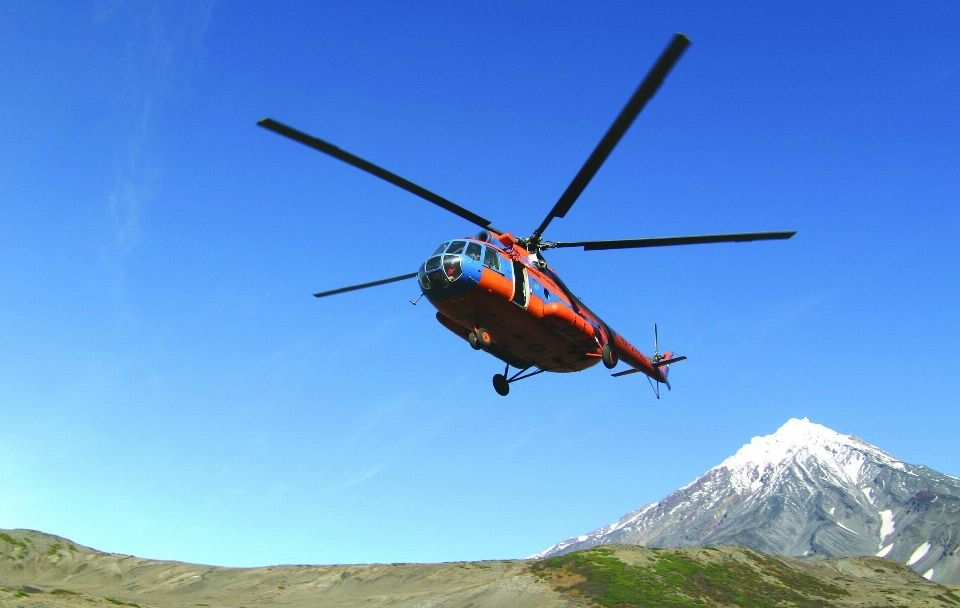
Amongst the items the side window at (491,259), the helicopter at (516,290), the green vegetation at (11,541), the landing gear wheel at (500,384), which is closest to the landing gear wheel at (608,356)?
the helicopter at (516,290)

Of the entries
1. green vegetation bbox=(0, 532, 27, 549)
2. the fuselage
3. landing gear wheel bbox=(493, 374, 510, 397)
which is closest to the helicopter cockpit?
the fuselage

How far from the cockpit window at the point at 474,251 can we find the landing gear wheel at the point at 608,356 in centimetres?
734

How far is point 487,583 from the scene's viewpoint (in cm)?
5816

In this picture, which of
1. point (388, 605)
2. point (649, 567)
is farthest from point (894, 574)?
point (388, 605)

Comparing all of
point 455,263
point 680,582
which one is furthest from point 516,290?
point 680,582

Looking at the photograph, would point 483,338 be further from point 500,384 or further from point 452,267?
point 500,384

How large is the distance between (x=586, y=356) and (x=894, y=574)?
227 feet

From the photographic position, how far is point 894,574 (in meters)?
79.4

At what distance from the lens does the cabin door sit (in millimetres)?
24688

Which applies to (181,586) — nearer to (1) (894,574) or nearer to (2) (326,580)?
(2) (326,580)

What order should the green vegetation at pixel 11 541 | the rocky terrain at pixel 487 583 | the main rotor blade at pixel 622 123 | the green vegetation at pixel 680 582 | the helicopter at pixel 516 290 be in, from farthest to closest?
the green vegetation at pixel 11 541, the rocky terrain at pixel 487 583, the green vegetation at pixel 680 582, the helicopter at pixel 516 290, the main rotor blade at pixel 622 123

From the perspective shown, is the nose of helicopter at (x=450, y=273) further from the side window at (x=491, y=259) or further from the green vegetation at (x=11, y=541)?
the green vegetation at (x=11, y=541)

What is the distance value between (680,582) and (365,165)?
151 ft

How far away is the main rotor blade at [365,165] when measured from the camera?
61.6 feet
